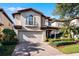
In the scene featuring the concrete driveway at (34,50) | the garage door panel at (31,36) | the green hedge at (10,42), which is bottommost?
the concrete driveway at (34,50)

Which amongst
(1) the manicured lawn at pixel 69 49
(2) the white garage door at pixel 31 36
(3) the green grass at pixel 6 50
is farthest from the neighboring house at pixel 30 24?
(1) the manicured lawn at pixel 69 49

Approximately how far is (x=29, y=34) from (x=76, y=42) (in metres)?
0.70

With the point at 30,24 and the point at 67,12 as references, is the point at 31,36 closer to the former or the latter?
the point at 30,24

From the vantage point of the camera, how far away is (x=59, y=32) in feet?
15.1

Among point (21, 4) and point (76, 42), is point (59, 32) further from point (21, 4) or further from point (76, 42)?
point (21, 4)

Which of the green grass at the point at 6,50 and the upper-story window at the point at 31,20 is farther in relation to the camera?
the upper-story window at the point at 31,20

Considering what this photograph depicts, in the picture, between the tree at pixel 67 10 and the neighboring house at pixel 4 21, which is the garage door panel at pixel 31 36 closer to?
the neighboring house at pixel 4 21

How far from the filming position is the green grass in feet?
14.8

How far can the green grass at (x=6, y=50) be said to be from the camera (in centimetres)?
451

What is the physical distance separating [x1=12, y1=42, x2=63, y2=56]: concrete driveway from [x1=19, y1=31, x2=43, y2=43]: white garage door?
0.06 m

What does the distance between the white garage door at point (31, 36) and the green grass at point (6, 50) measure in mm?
191

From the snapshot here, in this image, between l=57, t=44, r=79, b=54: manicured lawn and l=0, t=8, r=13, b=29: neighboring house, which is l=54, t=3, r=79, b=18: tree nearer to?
l=57, t=44, r=79, b=54: manicured lawn

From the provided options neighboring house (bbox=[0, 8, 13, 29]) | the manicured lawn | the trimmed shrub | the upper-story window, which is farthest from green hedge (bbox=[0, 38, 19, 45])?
the manicured lawn

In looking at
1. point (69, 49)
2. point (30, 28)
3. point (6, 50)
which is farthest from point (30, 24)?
point (69, 49)
